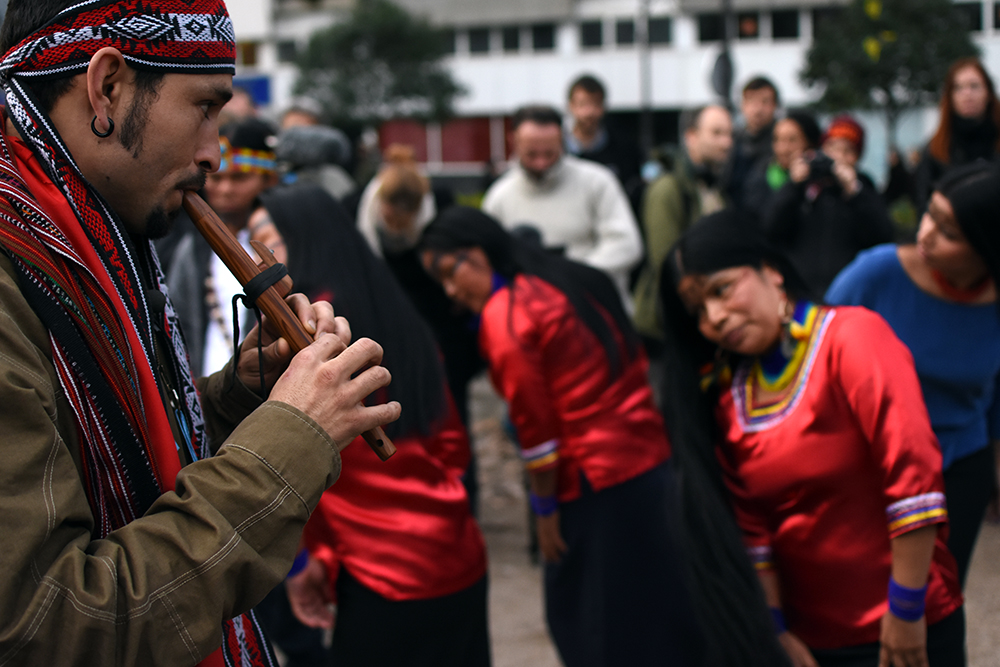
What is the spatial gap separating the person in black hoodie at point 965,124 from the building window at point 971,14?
15371mm

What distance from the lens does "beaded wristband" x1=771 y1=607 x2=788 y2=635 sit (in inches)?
91.7

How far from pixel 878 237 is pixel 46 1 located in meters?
3.94

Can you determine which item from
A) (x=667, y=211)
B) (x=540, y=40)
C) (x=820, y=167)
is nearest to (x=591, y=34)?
(x=540, y=40)

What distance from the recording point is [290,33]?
37406mm

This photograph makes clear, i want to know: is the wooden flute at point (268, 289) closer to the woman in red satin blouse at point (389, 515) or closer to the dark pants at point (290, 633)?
the woman in red satin blouse at point (389, 515)

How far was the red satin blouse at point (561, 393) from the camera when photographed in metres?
3.14

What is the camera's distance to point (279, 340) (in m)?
1.49

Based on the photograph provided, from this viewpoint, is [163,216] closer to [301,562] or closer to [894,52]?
[301,562]

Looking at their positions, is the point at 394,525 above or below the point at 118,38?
below

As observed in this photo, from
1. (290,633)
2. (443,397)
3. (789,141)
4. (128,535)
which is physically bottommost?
(290,633)

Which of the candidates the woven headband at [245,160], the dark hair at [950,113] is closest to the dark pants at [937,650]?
the woven headband at [245,160]

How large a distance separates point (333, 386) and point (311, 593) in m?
1.57

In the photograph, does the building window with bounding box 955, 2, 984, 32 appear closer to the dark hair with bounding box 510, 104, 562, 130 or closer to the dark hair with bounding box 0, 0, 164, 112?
the dark hair with bounding box 510, 104, 562, 130

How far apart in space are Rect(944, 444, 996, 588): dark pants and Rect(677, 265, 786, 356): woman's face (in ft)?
2.97
